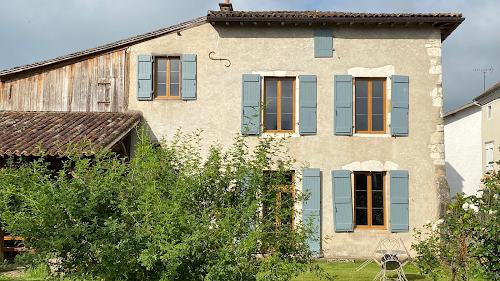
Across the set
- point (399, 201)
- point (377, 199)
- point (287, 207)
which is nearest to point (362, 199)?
point (377, 199)

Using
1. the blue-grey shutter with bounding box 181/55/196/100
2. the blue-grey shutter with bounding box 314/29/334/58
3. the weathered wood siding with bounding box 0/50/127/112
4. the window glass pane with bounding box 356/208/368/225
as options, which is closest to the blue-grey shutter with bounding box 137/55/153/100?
the weathered wood siding with bounding box 0/50/127/112

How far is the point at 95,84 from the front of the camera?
10.4 m

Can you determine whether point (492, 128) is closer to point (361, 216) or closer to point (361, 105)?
point (361, 105)

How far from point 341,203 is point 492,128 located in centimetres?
1133

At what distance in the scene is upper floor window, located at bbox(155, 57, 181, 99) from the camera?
10.5 metres

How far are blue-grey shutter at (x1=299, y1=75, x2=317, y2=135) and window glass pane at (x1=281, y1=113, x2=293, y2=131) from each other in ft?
Answer: 0.98

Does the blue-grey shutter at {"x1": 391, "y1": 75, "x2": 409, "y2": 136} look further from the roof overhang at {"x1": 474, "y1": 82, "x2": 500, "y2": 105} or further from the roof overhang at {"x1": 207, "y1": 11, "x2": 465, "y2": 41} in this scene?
the roof overhang at {"x1": 474, "y1": 82, "x2": 500, "y2": 105}

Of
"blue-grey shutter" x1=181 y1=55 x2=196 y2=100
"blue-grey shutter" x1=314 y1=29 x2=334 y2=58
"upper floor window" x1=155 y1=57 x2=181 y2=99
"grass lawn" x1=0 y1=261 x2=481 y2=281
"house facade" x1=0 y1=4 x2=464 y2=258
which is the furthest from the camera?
"upper floor window" x1=155 y1=57 x2=181 y2=99

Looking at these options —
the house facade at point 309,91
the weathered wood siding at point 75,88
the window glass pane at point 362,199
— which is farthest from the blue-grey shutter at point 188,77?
the window glass pane at point 362,199

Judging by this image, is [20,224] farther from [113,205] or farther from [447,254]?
[447,254]

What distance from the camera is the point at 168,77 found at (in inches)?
412

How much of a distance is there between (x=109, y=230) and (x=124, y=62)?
7.31 m

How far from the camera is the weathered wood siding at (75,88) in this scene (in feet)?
34.0

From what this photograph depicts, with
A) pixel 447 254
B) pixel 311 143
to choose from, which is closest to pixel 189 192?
pixel 447 254
